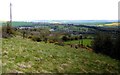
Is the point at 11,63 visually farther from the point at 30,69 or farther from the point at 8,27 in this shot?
the point at 8,27

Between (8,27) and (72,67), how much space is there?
26.4 ft

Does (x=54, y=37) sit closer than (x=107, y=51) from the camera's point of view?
No

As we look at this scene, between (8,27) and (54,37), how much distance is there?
789 centimetres

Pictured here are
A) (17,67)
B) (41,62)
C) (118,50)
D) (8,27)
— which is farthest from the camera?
(118,50)

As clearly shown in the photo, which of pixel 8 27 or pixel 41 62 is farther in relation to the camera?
pixel 8 27

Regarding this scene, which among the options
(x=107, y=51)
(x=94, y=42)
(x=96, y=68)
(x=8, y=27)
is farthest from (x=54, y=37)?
(x=96, y=68)

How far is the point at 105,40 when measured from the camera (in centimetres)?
2194

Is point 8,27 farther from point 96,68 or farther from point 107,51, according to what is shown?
point 107,51

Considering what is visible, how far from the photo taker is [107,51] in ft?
68.4
